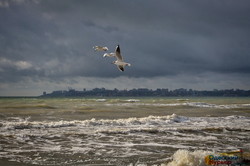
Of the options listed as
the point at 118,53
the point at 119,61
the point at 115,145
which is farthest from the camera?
the point at 115,145

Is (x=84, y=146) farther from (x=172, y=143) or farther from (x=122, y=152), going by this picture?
(x=172, y=143)

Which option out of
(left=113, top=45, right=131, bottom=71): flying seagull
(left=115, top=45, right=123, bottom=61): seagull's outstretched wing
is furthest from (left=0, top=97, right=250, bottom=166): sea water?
(left=115, top=45, right=123, bottom=61): seagull's outstretched wing

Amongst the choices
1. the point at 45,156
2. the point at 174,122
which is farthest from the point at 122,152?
the point at 174,122

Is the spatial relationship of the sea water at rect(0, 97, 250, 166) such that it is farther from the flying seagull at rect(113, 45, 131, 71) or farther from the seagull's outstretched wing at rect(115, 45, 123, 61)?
the seagull's outstretched wing at rect(115, 45, 123, 61)

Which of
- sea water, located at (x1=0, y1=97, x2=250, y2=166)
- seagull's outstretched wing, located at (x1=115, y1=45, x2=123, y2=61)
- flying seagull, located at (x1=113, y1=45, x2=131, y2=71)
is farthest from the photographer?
sea water, located at (x1=0, y1=97, x2=250, y2=166)

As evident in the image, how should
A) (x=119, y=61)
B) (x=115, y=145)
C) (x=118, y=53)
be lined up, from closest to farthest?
1. (x=119, y=61)
2. (x=118, y=53)
3. (x=115, y=145)

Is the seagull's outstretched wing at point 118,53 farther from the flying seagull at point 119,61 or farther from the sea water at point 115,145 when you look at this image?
the sea water at point 115,145

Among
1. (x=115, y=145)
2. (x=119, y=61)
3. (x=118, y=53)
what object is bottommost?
(x=115, y=145)

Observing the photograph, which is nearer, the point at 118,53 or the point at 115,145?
the point at 118,53

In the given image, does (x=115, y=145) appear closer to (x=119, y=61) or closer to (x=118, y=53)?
(x=119, y=61)

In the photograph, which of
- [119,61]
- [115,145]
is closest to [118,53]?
[119,61]

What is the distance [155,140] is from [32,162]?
24.5 ft

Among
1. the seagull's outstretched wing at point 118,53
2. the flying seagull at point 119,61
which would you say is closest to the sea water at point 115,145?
the flying seagull at point 119,61

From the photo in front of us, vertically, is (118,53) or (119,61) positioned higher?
(118,53)
